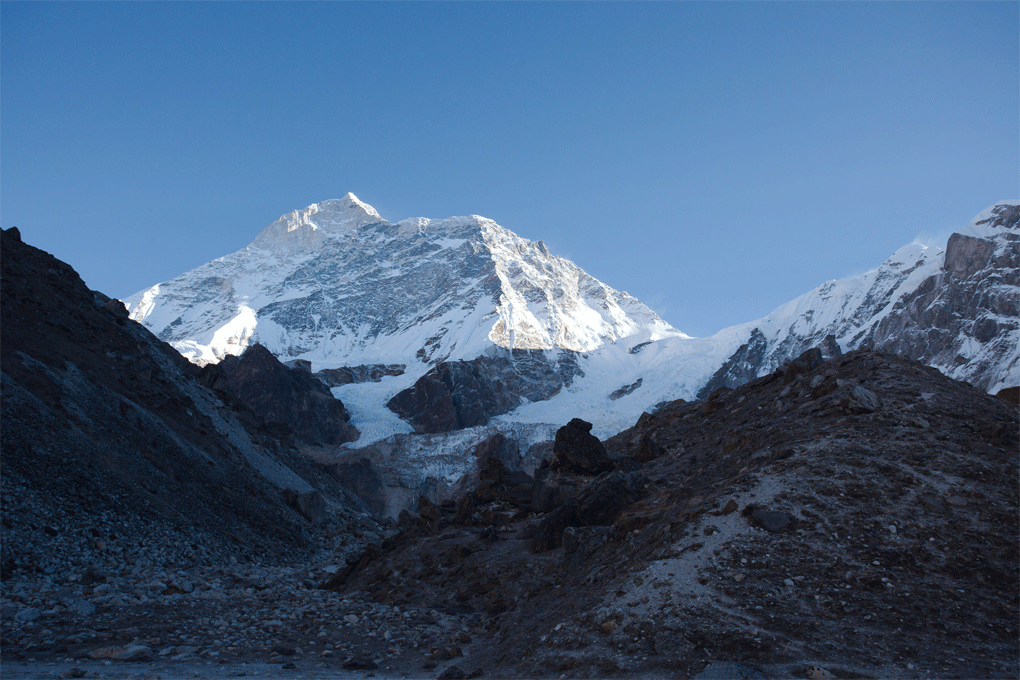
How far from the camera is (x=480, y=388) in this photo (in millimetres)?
143625

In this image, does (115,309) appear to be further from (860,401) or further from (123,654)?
(860,401)

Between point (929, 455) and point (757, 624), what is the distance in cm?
620

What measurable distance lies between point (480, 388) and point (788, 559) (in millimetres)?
134213

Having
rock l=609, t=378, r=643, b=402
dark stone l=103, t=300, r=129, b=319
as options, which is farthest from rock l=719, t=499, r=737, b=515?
rock l=609, t=378, r=643, b=402

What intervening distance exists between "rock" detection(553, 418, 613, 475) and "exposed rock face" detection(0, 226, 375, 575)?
35.6ft

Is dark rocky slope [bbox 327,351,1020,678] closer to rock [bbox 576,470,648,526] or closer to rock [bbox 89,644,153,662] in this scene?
rock [bbox 576,470,648,526]

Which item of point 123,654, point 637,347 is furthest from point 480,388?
point 123,654

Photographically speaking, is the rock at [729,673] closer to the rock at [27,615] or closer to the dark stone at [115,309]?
the rock at [27,615]

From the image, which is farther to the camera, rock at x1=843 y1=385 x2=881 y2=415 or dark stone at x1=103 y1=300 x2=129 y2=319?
dark stone at x1=103 y1=300 x2=129 y2=319

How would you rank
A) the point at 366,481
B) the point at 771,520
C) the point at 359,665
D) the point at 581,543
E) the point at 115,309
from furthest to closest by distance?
the point at 366,481 → the point at 115,309 → the point at 581,543 → the point at 771,520 → the point at 359,665

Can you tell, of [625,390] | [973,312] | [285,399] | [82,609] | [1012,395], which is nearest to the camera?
[82,609]

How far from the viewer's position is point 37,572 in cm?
1401

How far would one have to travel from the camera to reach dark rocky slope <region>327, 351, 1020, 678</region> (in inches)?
336

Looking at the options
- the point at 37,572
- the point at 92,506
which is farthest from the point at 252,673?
the point at 92,506
